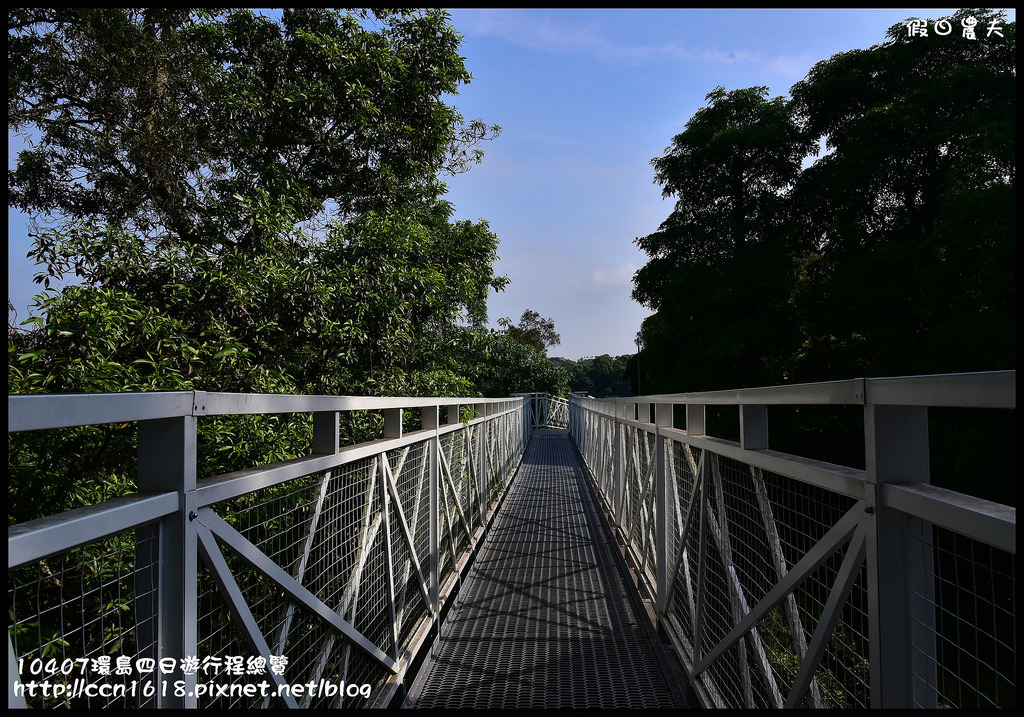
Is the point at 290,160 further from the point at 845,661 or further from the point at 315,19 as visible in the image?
the point at 845,661

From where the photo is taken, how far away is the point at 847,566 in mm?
A: 1277

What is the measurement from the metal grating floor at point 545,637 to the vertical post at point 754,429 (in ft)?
4.20

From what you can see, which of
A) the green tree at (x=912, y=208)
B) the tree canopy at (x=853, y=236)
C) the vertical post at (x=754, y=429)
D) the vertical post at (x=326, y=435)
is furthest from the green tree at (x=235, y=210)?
the green tree at (x=912, y=208)

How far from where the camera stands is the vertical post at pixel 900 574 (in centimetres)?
113

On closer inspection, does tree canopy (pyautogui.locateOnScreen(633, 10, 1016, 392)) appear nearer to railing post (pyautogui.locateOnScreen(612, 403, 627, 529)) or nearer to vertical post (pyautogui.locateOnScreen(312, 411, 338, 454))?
railing post (pyautogui.locateOnScreen(612, 403, 627, 529))

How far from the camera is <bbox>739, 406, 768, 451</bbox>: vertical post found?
1875mm

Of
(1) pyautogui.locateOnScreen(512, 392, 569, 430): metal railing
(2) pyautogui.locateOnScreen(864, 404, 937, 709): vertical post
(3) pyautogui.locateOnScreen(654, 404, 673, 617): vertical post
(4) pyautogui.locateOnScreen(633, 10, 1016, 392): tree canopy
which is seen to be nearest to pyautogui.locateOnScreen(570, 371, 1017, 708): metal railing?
(2) pyautogui.locateOnScreen(864, 404, 937, 709): vertical post

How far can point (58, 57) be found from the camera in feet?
19.7

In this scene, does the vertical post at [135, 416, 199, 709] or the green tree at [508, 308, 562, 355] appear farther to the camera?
the green tree at [508, 308, 562, 355]

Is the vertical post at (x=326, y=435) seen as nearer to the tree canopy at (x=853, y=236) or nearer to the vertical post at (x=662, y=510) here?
the vertical post at (x=662, y=510)

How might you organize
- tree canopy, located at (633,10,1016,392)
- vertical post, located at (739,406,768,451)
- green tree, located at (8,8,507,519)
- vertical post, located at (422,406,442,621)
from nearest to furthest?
vertical post, located at (739,406,768,451)
vertical post, located at (422,406,442,621)
green tree, located at (8,8,507,519)
tree canopy, located at (633,10,1016,392)

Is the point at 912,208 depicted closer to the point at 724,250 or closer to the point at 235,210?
the point at 724,250

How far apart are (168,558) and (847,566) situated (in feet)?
4.64

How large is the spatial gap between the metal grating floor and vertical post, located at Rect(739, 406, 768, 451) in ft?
4.20
